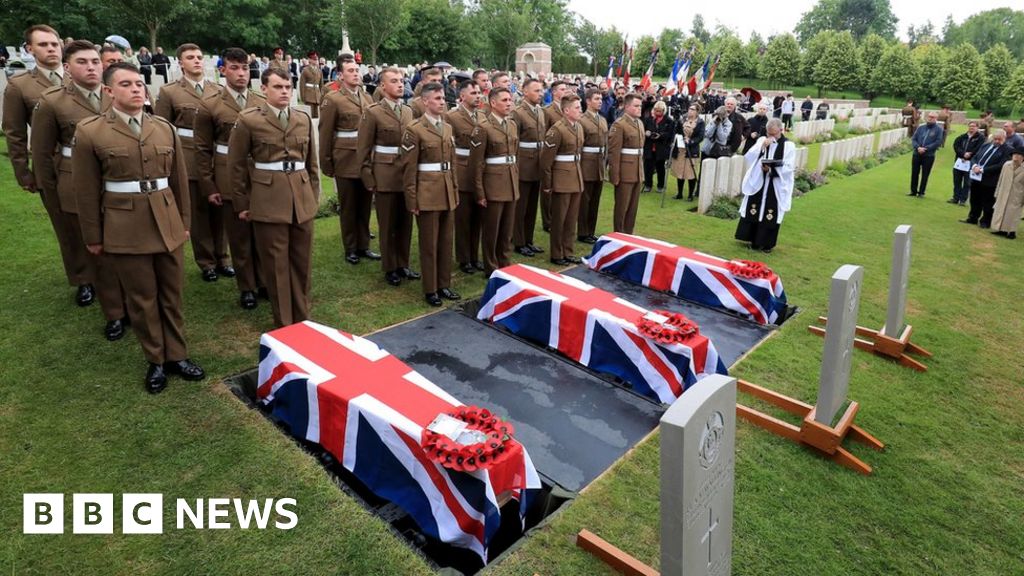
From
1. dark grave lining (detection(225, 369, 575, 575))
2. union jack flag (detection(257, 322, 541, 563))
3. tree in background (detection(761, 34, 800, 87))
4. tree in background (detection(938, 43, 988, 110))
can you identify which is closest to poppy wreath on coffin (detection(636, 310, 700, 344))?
dark grave lining (detection(225, 369, 575, 575))

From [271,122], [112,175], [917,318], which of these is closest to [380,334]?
[271,122]

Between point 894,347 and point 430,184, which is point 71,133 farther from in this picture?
point 894,347

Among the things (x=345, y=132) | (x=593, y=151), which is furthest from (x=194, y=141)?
(x=593, y=151)

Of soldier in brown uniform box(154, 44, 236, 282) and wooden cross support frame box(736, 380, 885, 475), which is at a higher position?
soldier in brown uniform box(154, 44, 236, 282)

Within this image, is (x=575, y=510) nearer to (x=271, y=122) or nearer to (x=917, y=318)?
(x=271, y=122)

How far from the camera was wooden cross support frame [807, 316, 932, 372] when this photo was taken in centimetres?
513

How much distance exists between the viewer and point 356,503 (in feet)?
10.4

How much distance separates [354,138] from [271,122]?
2037 millimetres

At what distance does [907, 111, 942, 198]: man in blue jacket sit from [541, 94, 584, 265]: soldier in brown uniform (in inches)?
364

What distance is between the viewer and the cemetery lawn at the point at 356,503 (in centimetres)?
287

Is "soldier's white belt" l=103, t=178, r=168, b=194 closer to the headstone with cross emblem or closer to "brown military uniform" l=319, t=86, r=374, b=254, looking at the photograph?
"brown military uniform" l=319, t=86, r=374, b=254

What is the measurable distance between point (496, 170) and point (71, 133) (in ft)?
11.9

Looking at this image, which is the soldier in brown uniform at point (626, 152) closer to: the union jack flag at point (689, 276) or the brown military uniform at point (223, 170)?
the union jack flag at point (689, 276)

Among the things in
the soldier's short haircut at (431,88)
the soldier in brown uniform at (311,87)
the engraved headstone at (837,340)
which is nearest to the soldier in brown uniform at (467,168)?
the soldier's short haircut at (431,88)
